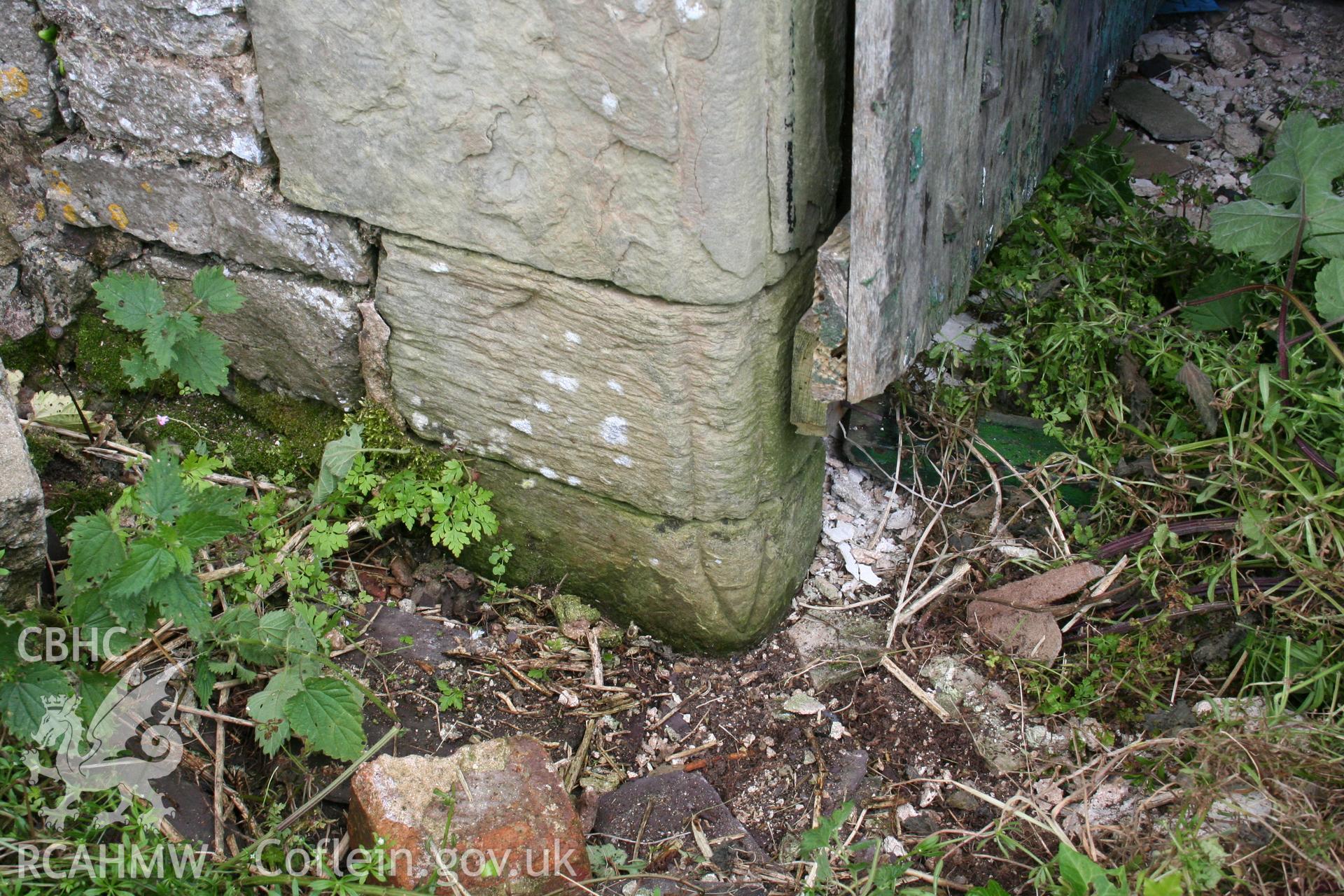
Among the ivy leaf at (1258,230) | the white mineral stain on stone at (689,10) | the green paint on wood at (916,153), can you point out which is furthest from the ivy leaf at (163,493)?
the ivy leaf at (1258,230)

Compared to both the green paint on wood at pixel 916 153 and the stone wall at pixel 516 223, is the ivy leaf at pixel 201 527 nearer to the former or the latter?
the stone wall at pixel 516 223

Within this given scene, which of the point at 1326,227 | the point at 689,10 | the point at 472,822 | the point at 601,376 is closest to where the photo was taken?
the point at 689,10

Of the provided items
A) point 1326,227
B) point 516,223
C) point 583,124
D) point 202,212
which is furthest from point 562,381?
point 1326,227

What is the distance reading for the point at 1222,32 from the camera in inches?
149

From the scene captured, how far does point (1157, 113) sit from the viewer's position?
3475 mm

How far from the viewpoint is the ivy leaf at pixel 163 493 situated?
5.79 ft

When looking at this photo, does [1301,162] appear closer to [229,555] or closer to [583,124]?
[583,124]

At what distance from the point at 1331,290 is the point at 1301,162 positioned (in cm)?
29

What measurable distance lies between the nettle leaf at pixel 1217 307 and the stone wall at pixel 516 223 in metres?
0.98

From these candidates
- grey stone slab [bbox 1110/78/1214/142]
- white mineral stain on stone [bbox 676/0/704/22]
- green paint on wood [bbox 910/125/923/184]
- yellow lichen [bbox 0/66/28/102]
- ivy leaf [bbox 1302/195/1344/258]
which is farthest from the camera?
grey stone slab [bbox 1110/78/1214/142]

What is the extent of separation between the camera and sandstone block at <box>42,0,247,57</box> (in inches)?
82.7

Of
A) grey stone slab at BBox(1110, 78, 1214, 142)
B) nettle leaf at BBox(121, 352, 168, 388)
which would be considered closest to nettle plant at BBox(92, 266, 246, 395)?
nettle leaf at BBox(121, 352, 168, 388)

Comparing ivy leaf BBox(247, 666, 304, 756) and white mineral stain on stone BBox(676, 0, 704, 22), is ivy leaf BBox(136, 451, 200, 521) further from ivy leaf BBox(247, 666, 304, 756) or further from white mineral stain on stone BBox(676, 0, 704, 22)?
white mineral stain on stone BBox(676, 0, 704, 22)

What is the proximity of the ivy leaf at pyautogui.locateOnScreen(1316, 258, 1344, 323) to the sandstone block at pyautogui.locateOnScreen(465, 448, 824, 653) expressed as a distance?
3.61ft
